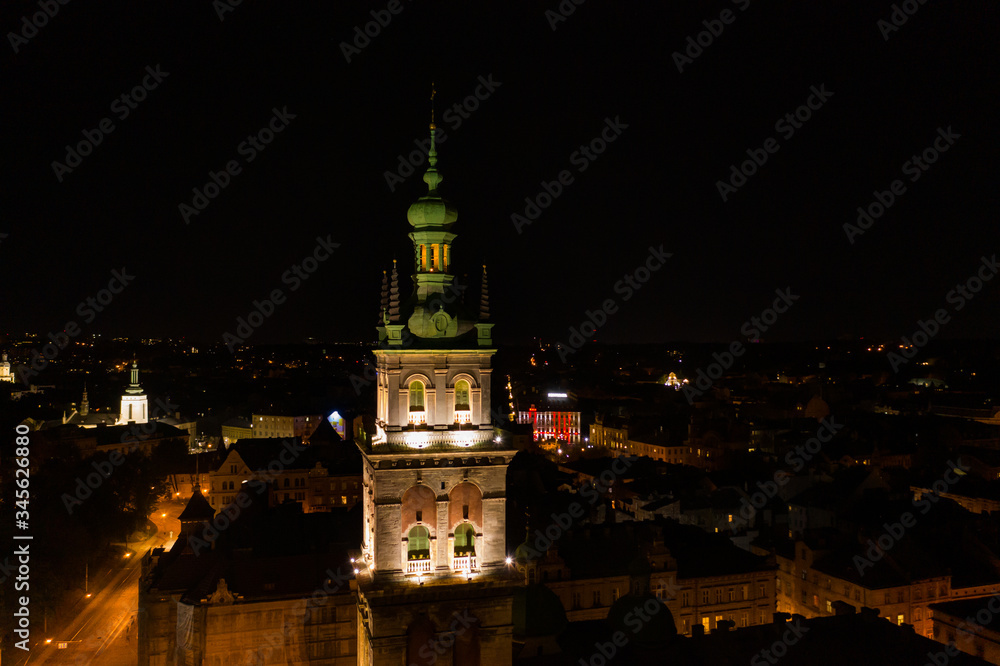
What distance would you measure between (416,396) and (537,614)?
19.6 meters

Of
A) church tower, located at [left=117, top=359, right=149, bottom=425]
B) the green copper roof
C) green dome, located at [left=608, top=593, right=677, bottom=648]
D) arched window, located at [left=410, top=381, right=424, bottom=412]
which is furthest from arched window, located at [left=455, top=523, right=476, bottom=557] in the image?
church tower, located at [left=117, top=359, right=149, bottom=425]

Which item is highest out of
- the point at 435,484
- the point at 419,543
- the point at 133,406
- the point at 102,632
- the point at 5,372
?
the point at 5,372

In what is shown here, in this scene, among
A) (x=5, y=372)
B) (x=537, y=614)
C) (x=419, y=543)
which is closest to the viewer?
(x=419, y=543)

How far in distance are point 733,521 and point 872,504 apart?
11.5m

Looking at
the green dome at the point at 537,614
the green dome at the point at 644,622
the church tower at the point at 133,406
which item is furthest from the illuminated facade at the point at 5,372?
the green dome at the point at 644,622

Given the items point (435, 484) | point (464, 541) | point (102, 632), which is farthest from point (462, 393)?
point (102, 632)

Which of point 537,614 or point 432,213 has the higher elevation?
point 432,213

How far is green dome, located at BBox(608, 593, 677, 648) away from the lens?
120ft

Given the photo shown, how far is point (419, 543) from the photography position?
2364 centimetres

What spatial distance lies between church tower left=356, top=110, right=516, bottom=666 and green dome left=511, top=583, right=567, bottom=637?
15.6m

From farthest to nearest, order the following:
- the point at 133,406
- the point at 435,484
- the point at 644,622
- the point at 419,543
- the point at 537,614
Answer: the point at 133,406 < the point at 537,614 < the point at 644,622 < the point at 419,543 < the point at 435,484

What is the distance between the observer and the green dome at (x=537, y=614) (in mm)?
38406

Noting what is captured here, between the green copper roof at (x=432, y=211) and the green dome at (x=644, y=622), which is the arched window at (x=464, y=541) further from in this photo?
the green dome at (x=644, y=622)

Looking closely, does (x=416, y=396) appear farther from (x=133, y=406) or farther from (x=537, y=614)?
(x=133, y=406)
